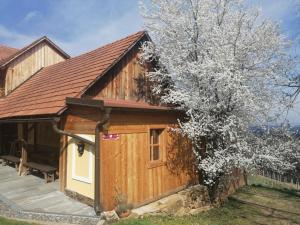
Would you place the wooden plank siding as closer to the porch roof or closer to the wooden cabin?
the wooden cabin

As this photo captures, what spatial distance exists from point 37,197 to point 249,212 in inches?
281

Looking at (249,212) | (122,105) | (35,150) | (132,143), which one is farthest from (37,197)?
(249,212)

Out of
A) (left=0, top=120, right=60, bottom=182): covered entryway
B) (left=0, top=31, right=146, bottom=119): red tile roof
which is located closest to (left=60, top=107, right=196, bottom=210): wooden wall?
(left=0, top=31, right=146, bottom=119): red tile roof

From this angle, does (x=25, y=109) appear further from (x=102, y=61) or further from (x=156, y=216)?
(x=156, y=216)

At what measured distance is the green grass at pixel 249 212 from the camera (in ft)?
27.0

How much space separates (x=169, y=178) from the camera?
33.7 feet

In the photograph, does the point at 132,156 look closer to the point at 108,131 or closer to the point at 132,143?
the point at 132,143

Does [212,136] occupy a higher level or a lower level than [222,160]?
higher

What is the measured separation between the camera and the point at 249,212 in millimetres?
10844

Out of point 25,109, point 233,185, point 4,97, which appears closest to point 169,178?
point 233,185

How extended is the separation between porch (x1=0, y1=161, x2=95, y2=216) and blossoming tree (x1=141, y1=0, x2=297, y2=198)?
431 cm

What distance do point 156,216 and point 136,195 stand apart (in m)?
0.86

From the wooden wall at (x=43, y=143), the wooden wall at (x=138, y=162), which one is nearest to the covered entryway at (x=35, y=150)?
the wooden wall at (x=43, y=143)

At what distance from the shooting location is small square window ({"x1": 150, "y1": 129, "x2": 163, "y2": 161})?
31.9 feet
